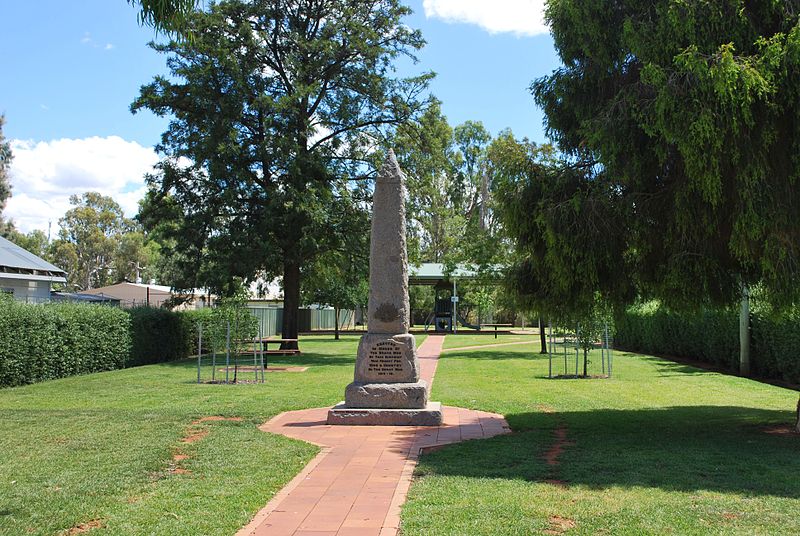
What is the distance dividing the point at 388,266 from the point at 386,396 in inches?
77.8

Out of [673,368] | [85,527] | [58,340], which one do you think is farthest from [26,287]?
[85,527]

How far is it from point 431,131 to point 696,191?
19405 mm

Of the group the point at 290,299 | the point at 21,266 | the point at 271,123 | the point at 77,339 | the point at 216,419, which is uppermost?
the point at 271,123

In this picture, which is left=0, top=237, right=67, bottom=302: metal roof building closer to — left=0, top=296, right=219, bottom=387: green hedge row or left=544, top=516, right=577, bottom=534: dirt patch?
left=0, top=296, right=219, bottom=387: green hedge row

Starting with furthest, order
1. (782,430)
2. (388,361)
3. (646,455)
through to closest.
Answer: (388,361) < (782,430) < (646,455)

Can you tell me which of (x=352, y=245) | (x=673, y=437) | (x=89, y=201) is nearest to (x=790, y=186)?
(x=673, y=437)

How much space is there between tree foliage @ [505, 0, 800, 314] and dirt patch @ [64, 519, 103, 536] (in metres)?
5.98

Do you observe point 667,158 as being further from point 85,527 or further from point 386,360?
point 85,527

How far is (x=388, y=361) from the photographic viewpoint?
1068 centimetres

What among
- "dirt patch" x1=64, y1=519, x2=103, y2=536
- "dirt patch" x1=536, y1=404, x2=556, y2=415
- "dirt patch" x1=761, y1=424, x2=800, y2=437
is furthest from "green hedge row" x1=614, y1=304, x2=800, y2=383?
"dirt patch" x1=64, y1=519, x2=103, y2=536

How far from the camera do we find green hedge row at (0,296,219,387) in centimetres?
1655

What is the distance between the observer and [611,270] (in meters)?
9.55

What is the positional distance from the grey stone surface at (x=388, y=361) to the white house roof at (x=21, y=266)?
2095cm

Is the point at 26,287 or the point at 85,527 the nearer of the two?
the point at 85,527
